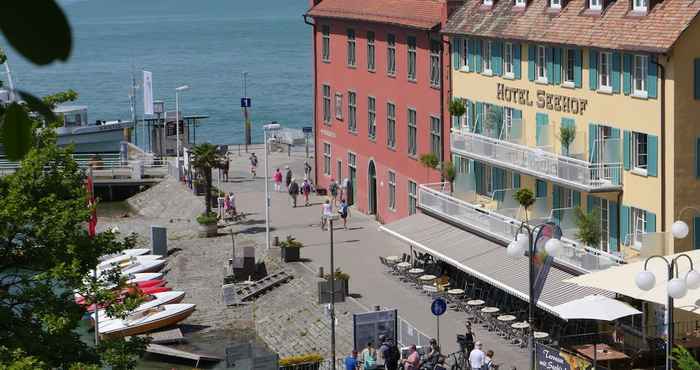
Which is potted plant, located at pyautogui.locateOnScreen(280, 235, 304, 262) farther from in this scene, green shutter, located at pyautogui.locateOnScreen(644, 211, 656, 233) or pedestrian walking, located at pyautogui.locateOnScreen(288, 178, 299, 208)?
green shutter, located at pyautogui.locateOnScreen(644, 211, 656, 233)

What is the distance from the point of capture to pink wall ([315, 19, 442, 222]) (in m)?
47.6

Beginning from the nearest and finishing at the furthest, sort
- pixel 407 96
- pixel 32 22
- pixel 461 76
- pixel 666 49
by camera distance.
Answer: pixel 32 22
pixel 666 49
pixel 461 76
pixel 407 96

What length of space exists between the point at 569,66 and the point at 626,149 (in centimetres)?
423

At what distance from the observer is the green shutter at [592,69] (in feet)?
114

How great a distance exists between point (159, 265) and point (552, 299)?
21394mm

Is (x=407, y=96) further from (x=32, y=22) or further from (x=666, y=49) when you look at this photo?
(x=32, y=22)

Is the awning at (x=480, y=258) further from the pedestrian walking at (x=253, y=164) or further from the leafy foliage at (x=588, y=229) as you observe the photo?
the pedestrian walking at (x=253, y=164)

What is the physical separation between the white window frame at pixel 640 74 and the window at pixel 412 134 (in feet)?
53.2

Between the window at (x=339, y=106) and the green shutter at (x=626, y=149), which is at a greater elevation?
the green shutter at (x=626, y=149)

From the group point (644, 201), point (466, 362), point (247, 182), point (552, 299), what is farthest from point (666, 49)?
point (247, 182)

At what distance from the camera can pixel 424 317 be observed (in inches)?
1417

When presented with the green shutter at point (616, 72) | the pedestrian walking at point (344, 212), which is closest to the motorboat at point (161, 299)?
the pedestrian walking at point (344, 212)

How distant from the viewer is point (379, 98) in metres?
52.2

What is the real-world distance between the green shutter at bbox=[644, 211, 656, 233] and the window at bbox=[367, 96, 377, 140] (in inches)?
858
